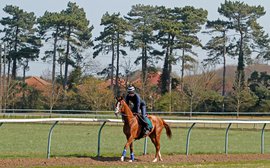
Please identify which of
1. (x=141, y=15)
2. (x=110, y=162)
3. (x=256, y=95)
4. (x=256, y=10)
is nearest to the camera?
(x=110, y=162)

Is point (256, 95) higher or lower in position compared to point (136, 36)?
lower

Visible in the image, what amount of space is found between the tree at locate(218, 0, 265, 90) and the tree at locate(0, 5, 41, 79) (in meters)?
26.8

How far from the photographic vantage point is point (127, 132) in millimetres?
18469

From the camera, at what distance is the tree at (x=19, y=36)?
85.7 metres

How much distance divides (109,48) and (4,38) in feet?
50.8

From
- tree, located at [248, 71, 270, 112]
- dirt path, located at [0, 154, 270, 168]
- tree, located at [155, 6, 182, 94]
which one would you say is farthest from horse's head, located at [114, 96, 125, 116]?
tree, located at [155, 6, 182, 94]

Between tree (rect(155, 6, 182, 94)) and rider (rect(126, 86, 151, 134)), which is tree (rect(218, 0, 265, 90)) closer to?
tree (rect(155, 6, 182, 94))

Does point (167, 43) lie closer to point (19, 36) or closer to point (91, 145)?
point (19, 36)

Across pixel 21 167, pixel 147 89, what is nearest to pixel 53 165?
pixel 21 167

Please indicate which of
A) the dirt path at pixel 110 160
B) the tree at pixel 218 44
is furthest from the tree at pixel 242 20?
the dirt path at pixel 110 160

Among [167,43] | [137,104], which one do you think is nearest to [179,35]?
[167,43]

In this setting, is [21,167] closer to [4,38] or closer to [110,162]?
[110,162]

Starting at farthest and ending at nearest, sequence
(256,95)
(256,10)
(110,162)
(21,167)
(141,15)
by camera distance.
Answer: (141,15)
(256,10)
(256,95)
(110,162)
(21,167)

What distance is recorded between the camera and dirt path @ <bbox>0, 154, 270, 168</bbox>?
1663cm
